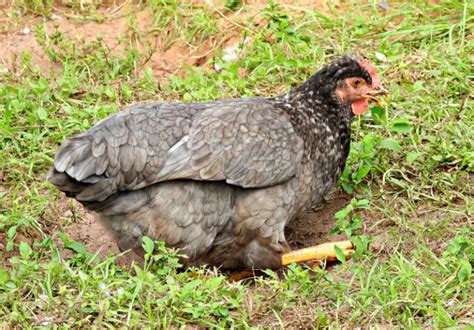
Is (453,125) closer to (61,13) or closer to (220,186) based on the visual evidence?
(220,186)

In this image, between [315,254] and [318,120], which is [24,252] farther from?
[318,120]

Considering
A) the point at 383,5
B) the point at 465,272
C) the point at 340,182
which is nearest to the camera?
the point at 465,272

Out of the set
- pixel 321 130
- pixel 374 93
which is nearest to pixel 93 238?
pixel 321 130

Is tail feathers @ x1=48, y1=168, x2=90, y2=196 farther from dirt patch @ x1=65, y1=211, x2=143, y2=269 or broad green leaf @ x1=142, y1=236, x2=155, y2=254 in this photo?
dirt patch @ x1=65, y1=211, x2=143, y2=269

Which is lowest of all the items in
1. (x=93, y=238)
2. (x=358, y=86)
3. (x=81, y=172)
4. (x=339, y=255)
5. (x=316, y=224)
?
(x=316, y=224)

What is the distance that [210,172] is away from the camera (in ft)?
17.1

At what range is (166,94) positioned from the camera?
7.07 m

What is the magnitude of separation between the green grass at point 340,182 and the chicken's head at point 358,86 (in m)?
0.39

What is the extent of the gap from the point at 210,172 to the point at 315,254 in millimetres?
857

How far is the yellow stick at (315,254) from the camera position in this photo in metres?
5.51

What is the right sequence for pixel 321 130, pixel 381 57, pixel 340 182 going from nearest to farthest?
pixel 321 130
pixel 340 182
pixel 381 57

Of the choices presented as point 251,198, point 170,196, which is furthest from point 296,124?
point 170,196

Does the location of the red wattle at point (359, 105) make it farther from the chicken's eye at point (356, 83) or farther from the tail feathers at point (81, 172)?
the tail feathers at point (81, 172)

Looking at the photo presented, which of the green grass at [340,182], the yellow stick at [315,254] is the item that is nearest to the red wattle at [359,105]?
the green grass at [340,182]
